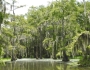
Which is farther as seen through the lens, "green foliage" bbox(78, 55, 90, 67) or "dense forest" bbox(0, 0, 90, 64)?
"dense forest" bbox(0, 0, 90, 64)

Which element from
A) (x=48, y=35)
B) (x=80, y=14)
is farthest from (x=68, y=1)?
(x=48, y=35)

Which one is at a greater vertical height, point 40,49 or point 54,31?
point 54,31

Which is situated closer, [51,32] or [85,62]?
[85,62]

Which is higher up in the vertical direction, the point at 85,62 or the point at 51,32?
the point at 51,32

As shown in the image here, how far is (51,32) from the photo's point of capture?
169 ft

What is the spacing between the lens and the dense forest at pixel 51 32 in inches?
1140

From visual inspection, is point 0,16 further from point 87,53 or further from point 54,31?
point 54,31

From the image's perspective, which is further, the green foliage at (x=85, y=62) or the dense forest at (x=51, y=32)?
the dense forest at (x=51, y=32)

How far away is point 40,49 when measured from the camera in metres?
56.9

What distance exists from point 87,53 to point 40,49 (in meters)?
32.3

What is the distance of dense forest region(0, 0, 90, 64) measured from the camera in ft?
95.0

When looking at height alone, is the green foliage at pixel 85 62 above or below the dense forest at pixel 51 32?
below

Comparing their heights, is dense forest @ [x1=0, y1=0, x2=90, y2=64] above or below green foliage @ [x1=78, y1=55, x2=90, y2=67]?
above

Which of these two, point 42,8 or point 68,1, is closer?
point 68,1
